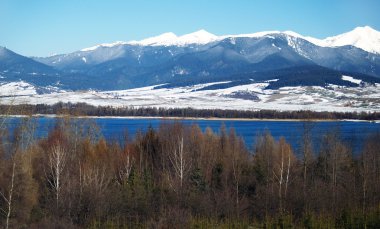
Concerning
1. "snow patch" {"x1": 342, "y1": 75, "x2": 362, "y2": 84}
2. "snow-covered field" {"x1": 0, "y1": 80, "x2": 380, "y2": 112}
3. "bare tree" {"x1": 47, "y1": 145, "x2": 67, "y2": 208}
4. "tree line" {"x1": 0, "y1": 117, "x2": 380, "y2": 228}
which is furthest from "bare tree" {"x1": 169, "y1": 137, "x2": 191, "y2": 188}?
"snow patch" {"x1": 342, "y1": 75, "x2": 362, "y2": 84}

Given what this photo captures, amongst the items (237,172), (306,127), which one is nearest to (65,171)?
(237,172)

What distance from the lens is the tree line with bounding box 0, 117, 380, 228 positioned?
42.1ft

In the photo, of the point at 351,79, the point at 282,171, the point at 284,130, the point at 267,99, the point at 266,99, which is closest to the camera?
the point at 282,171

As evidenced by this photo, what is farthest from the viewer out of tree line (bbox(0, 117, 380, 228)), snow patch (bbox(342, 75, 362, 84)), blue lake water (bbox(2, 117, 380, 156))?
snow patch (bbox(342, 75, 362, 84))

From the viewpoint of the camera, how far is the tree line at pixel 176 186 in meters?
12.8

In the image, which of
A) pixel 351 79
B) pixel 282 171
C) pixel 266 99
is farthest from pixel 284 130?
pixel 351 79

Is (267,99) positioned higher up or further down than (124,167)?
higher up

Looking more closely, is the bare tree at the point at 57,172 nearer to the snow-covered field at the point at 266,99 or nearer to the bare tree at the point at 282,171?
the bare tree at the point at 282,171

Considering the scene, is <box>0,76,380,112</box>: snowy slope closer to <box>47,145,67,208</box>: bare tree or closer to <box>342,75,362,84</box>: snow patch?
<box>342,75,362,84</box>: snow patch

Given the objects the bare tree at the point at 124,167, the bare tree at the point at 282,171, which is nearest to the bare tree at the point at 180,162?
the bare tree at the point at 124,167

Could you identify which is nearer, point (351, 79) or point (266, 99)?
point (266, 99)

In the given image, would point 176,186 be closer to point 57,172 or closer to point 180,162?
point 180,162

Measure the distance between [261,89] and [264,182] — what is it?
316ft

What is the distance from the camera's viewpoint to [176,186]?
15586mm
